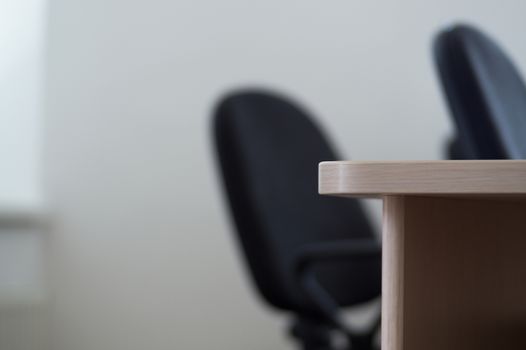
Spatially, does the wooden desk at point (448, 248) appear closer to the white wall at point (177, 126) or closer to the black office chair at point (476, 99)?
the black office chair at point (476, 99)

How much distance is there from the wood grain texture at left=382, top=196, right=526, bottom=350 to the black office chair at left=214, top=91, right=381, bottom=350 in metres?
0.90

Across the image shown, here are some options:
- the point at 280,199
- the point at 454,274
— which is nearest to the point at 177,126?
the point at 280,199

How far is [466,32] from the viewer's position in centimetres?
93

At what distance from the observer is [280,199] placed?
1886 mm

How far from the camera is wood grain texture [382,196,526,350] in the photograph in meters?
0.51

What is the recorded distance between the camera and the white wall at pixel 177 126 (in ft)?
8.65

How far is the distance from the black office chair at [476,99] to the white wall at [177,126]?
1.67 m

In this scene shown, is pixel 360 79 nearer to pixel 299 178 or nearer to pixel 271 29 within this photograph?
pixel 271 29

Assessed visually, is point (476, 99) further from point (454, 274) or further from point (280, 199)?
point (280, 199)

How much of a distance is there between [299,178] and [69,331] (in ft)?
3.68

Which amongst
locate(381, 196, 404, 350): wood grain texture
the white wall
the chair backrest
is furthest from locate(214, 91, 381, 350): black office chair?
locate(381, 196, 404, 350): wood grain texture

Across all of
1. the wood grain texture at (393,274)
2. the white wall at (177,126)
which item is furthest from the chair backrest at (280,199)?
the wood grain texture at (393,274)

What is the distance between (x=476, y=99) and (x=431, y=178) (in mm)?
351

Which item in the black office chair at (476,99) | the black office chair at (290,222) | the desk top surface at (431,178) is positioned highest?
the black office chair at (476,99)
